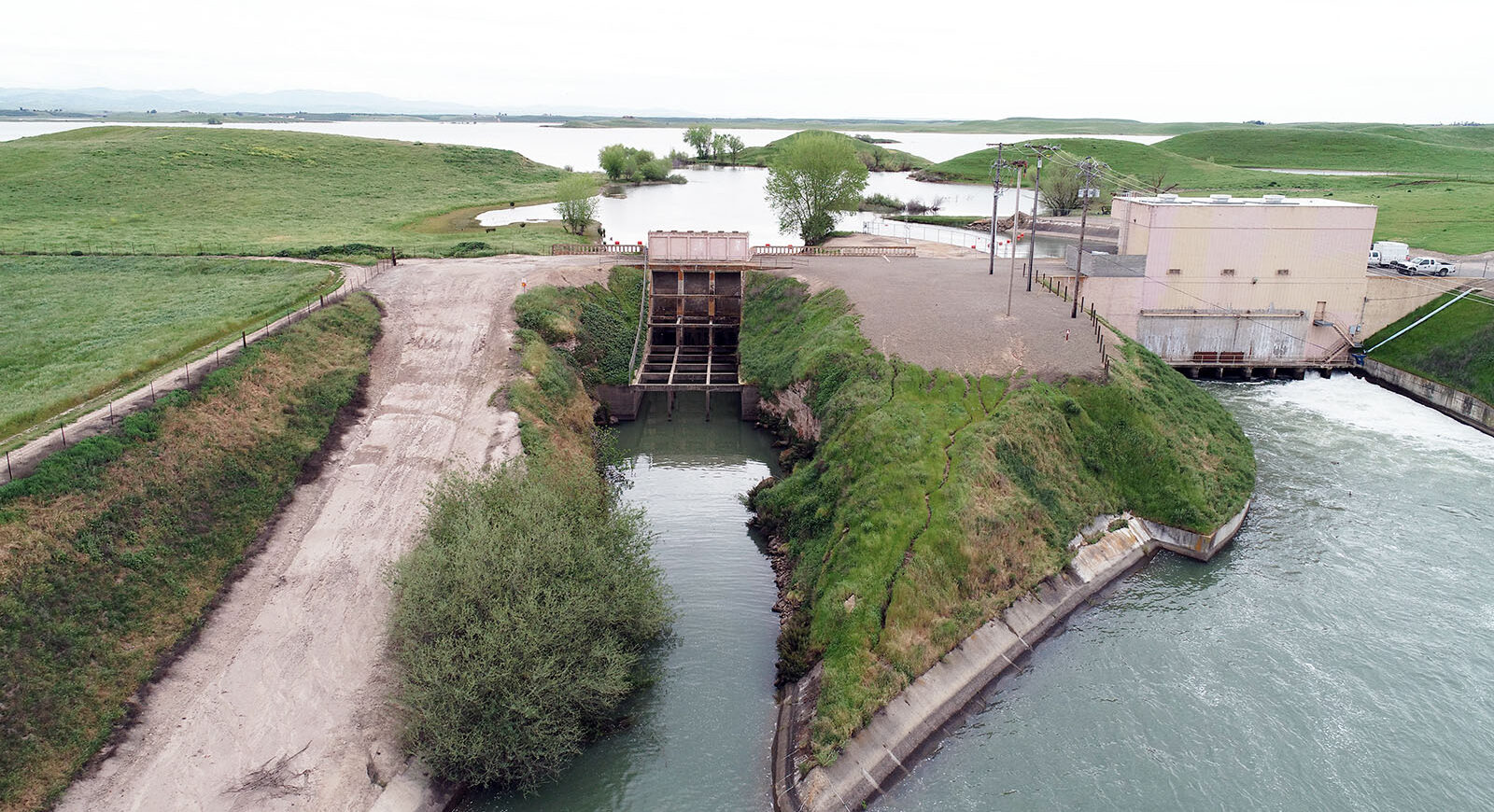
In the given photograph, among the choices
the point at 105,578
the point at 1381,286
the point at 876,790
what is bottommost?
the point at 876,790

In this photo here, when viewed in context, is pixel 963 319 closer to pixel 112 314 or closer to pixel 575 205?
pixel 112 314

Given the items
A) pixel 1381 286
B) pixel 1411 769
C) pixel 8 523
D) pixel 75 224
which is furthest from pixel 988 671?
pixel 75 224

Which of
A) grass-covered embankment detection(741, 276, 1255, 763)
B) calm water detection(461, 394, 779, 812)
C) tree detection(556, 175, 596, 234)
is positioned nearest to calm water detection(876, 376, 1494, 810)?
grass-covered embankment detection(741, 276, 1255, 763)

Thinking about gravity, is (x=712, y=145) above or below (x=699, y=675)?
above

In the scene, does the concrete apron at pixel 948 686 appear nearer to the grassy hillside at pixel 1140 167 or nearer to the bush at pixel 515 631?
the bush at pixel 515 631

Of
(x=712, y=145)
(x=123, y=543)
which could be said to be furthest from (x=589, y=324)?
(x=712, y=145)

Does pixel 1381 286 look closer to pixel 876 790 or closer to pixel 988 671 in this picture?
pixel 988 671
